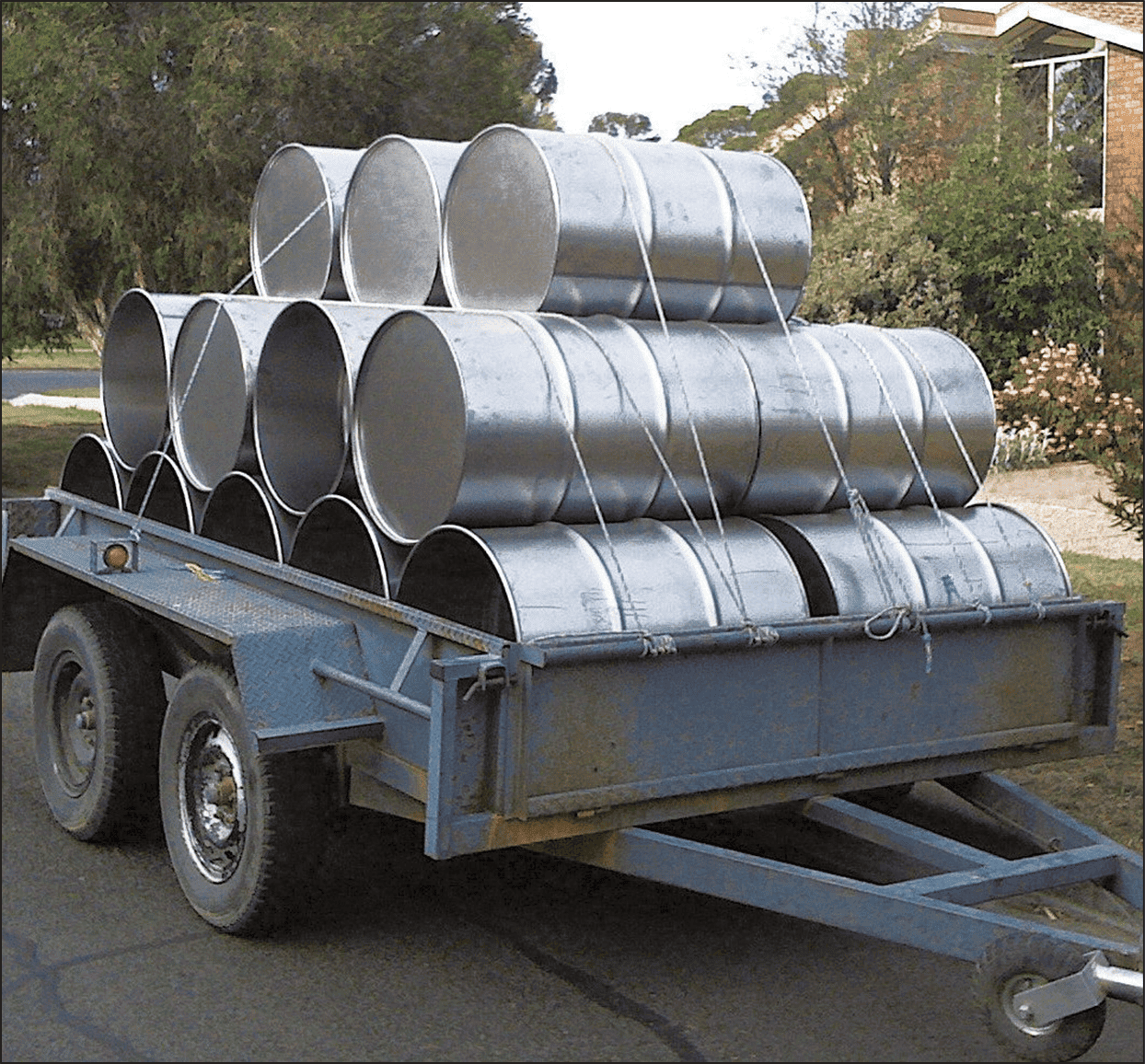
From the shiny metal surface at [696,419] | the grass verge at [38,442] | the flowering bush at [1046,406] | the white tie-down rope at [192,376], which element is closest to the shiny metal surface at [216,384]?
the white tie-down rope at [192,376]

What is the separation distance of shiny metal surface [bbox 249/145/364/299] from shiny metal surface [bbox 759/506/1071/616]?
2603 millimetres

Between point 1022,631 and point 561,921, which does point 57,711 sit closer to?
point 561,921

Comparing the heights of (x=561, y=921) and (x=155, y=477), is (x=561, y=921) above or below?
below

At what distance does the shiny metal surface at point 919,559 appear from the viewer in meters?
4.96

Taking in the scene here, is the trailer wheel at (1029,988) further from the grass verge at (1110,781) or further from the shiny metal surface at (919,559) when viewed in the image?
the grass verge at (1110,781)

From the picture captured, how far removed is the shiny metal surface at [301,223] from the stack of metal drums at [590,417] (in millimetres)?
389

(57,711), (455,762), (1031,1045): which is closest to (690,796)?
(455,762)

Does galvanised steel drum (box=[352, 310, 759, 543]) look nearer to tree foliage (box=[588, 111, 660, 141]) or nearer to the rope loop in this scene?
the rope loop

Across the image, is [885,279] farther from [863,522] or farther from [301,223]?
[863,522]

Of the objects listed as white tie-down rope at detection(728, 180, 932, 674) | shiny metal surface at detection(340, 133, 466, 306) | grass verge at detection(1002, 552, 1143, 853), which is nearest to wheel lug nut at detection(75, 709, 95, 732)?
shiny metal surface at detection(340, 133, 466, 306)

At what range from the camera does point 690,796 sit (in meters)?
4.41

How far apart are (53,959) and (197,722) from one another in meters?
0.82

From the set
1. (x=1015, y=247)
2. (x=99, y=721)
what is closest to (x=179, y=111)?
(x=1015, y=247)

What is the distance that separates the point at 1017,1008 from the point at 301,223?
475 centimetres
